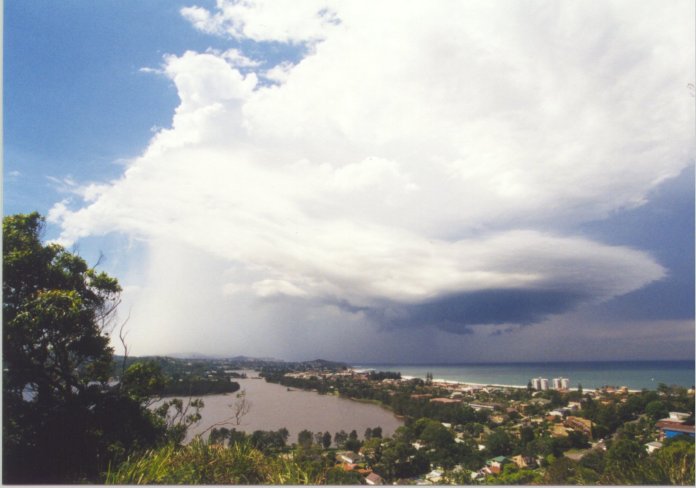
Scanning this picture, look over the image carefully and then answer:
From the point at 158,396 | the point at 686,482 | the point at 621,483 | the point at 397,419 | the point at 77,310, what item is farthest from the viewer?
the point at 397,419

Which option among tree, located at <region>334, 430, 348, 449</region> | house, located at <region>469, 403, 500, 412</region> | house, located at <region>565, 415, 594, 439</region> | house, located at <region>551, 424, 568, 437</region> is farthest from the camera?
house, located at <region>469, 403, 500, 412</region>

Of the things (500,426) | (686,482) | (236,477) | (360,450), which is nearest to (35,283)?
(236,477)

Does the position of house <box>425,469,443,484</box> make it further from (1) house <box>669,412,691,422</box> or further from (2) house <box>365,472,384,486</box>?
(1) house <box>669,412,691,422</box>

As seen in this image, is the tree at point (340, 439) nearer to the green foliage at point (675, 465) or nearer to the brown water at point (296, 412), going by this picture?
the brown water at point (296, 412)

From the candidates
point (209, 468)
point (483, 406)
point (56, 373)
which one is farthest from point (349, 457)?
point (483, 406)

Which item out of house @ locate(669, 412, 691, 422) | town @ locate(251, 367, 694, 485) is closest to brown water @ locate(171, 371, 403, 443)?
town @ locate(251, 367, 694, 485)

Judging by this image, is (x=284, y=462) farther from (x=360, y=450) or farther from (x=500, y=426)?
(x=500, y=426)
